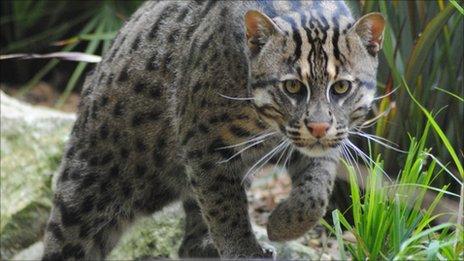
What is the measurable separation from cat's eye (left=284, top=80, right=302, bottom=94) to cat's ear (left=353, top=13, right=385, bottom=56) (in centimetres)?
39

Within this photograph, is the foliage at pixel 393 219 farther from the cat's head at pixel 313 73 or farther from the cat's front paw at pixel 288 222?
the cat's front paw at pixel 288 222

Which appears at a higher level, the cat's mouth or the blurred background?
the cat's mouth

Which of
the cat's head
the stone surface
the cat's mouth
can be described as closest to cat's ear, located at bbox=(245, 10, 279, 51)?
the cat's head

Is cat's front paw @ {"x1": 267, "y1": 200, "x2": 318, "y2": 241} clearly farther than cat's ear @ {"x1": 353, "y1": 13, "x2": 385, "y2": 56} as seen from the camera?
Yes

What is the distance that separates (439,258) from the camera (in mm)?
3643

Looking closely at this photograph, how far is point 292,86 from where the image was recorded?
4.46 m

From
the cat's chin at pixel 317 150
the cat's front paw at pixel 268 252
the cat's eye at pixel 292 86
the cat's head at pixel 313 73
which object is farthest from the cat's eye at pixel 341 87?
the cat's front paw at pixel 268 252

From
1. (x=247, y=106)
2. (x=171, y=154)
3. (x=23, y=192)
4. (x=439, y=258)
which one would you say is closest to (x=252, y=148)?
(x=247, y=106)

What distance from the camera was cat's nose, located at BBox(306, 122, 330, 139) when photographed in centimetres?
432

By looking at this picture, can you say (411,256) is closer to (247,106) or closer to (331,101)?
(331,101)

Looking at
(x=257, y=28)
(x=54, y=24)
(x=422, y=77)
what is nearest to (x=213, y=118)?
(x=257, y=28)

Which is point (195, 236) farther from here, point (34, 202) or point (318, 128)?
point (318, 128)

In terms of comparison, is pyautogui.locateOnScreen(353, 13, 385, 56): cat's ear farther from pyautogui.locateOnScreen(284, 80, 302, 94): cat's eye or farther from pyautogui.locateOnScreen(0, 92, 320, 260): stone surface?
pyautogui.locateOnScreen(0, 92, 320, 260): stone surface

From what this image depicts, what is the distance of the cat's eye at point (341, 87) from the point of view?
4.42 metres
